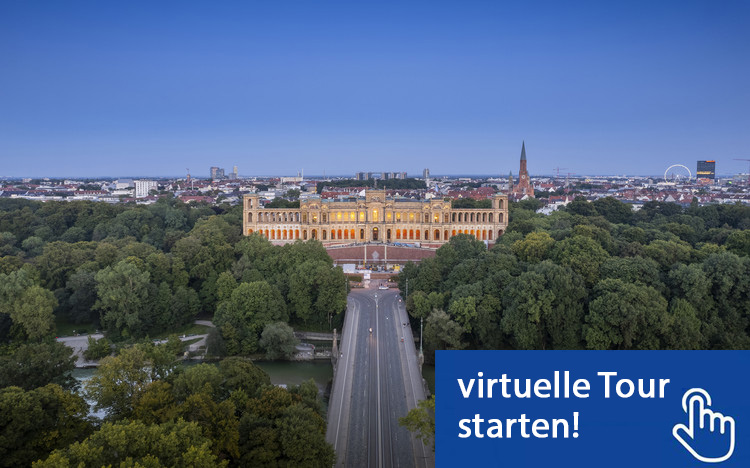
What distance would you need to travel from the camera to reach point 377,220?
77938 mm

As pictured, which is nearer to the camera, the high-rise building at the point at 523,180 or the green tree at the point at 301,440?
the green tree at the point at 301,440

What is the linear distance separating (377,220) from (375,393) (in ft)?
168

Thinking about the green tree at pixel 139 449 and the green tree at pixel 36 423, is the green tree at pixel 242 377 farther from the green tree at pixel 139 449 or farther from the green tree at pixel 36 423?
the green tree at pixel 139 449

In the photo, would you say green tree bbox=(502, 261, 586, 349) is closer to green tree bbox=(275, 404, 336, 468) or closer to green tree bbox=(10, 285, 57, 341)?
green tree bbox=(275, 404, 336, 468)

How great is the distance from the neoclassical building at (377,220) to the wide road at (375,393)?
119 ft

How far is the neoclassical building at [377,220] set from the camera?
76688 millimetres

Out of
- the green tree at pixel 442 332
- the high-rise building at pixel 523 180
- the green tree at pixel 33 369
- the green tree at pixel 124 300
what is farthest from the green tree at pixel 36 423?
the high-rise building at pixel 523 180

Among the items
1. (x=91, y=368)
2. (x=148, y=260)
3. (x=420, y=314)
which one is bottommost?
A: (x=91, y=368)

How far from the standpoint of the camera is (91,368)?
34469 mm

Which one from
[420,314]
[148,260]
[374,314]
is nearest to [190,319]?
[148,260]

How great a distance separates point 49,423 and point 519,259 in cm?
3590

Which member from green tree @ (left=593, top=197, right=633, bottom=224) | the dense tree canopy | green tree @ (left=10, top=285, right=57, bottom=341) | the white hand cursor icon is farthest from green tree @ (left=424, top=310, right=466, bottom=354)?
green tree @ (left=593, top=197, right=633, bottom=224)

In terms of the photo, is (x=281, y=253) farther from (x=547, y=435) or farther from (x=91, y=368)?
(x=547, y=435)

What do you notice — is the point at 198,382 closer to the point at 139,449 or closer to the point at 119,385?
the point at 119,385
